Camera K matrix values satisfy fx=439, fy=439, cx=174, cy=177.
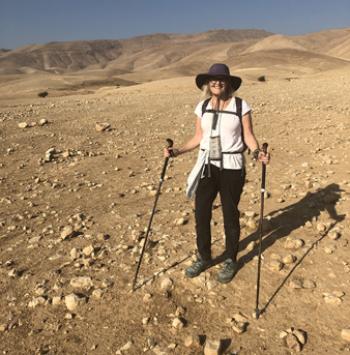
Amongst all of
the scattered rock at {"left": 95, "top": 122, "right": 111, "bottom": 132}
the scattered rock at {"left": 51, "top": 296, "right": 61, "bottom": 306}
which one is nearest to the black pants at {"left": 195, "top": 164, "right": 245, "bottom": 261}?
the scattered rock at {"left": 51, "top": 296, "right": 61, "bottom": 306}

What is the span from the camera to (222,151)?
559 cm

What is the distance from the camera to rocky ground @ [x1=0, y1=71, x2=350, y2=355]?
4973 millimetres

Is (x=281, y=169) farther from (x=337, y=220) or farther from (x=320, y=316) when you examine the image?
(x=320, y=316)

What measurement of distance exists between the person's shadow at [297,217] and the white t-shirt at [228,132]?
165 cm

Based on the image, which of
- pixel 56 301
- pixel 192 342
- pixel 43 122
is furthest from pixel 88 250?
pixel 43 122

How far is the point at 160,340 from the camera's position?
16.1ft

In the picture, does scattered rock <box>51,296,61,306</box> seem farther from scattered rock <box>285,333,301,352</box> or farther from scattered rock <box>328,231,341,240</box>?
scattered rock <box>328,231,341,240</box>

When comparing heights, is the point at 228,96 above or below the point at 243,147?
above

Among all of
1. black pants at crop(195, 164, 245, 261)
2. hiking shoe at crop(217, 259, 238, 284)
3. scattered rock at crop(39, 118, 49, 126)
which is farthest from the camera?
scattered rock at crop(39, 118, 49, 126)

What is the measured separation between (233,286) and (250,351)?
1180 mm

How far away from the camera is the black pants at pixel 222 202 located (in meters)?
5.69

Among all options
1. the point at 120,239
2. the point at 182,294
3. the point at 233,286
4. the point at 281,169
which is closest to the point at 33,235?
the point at 120,239

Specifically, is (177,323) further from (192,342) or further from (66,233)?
(66,233)

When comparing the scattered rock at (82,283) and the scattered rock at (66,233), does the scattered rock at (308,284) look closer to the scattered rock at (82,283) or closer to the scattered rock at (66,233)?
the scattered rock at (82,283)
